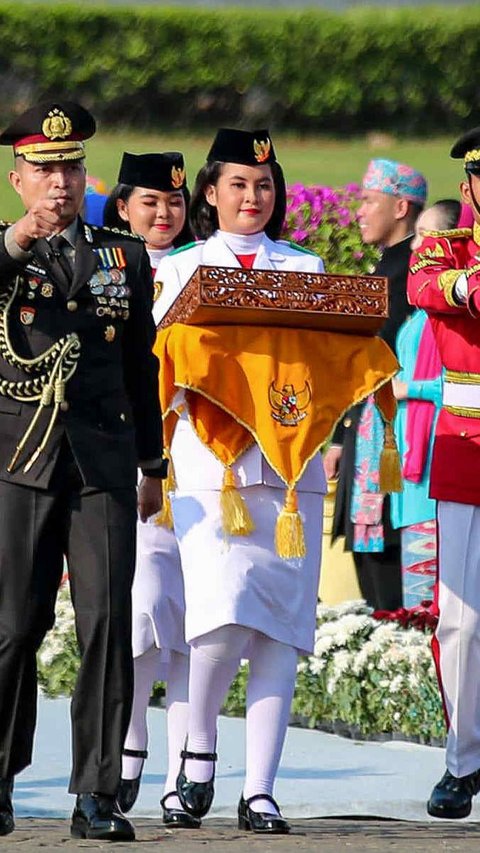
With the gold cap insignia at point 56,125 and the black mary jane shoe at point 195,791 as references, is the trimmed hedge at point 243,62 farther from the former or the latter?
the gold cap insignia at point 56,125

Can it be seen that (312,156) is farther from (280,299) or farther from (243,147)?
(280,299)

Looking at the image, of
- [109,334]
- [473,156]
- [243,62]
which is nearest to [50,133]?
[109,334]

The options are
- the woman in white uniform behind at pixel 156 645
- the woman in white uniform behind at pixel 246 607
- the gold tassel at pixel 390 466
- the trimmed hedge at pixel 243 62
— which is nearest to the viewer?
the woman in white uniform behind at pixel 246 607

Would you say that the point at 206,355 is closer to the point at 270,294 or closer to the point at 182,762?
the point at 270,294

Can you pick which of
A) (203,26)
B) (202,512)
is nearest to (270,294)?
(202,512)

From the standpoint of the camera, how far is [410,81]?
27.7 m

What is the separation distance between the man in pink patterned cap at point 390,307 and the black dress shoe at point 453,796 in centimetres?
279

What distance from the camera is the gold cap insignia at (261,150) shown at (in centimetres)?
742

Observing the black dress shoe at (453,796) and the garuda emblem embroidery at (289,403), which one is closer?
the garuda emblem embroidery at (289,403)

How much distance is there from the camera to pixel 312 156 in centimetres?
2686

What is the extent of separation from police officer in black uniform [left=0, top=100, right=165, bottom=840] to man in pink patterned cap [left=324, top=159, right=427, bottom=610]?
361 cm

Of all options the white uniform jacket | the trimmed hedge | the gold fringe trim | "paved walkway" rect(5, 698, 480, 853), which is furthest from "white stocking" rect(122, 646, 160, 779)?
the trimmed hedge

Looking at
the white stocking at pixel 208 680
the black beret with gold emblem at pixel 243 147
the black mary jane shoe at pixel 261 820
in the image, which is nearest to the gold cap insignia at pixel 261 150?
the black beret with gold emblem at pixel 243 147

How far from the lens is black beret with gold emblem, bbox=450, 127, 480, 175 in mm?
7234
